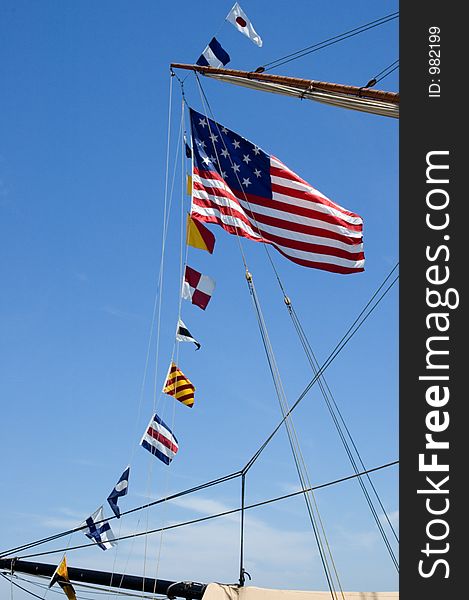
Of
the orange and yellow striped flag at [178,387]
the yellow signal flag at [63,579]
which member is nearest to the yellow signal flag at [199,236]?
the orange and yellow striped flag at [178,387]

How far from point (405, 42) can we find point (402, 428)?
17.1 feet

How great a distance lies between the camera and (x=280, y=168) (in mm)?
15953

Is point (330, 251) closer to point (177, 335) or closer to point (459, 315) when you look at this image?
point (177, 335)

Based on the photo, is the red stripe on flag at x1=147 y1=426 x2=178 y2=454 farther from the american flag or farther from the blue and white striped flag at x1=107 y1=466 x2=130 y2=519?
the american flag

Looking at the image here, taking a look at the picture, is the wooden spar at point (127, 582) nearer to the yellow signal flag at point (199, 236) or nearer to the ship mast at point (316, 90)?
the yellow signal flag at point (199, 236)

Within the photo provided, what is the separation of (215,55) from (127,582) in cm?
1154

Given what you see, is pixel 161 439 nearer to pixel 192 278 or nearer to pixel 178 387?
pixel 178 387

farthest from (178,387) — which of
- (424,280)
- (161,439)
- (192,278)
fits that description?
(424,280)

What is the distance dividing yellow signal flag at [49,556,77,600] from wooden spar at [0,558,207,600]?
263 mm

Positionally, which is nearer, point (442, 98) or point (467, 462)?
point (467, 462)

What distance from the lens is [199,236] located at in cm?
1620

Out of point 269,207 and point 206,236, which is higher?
point 269,207

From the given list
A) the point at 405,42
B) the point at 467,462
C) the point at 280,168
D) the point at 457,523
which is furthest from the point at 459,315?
the point at 280,168

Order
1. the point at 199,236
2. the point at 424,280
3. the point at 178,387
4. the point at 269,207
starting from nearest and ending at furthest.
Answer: the point at 424,280, the point at 269,207, the point at 199,236, the point at 178,387
